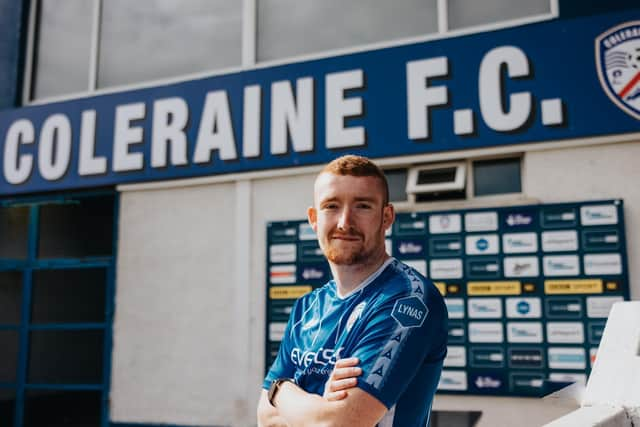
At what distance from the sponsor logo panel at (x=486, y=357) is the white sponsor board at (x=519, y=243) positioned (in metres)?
0.73

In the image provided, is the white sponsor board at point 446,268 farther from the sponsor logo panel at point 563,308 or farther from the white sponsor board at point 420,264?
the sponsor logo panel at point 563,308

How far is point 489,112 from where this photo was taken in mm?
4637

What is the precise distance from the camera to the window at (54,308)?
20.0 feet

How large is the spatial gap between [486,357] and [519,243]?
34.6 inches

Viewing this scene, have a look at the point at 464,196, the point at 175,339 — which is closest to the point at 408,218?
the point at 464,196

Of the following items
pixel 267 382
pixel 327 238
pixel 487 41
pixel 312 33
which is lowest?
pixel 267 382

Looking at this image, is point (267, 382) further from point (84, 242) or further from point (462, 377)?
point (84, 242)

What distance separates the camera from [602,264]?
4168 millimetres

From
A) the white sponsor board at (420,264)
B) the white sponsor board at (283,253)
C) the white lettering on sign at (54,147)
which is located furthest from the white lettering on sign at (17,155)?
the white sponsor board at (420,264)

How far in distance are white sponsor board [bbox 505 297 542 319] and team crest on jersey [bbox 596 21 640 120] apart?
4.93 feet

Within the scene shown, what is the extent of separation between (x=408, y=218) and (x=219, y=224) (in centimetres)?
176

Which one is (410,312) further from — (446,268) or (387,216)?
(446,268)

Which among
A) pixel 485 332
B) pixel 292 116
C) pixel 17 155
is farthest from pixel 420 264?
pixel 17 155

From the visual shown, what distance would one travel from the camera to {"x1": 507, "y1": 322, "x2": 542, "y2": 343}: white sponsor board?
14.1ft
